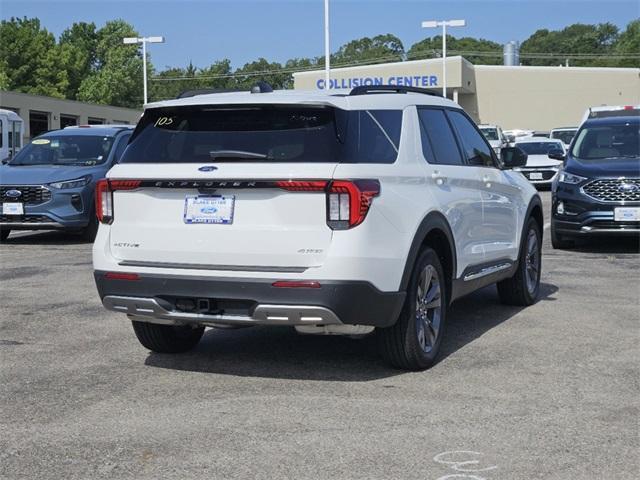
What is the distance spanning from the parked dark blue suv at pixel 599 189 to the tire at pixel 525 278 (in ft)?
12.0

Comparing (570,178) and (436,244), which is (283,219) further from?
(570,178)

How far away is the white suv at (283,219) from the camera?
5375mm

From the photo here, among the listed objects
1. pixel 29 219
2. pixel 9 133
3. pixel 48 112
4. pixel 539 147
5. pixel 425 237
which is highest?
pixel 48 112

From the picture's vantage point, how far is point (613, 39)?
5743 inches

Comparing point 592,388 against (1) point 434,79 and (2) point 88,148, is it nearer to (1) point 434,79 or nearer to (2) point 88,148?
(2) point 88,148

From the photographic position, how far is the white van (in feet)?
94.6

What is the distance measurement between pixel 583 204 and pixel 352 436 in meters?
8.44

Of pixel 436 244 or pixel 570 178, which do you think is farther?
pixel 570 178

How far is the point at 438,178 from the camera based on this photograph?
6.41 meters

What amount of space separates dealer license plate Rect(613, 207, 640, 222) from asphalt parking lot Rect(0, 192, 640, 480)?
398cm

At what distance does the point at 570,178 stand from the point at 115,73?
93090mm

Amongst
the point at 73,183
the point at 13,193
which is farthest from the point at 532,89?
the point at 13,193

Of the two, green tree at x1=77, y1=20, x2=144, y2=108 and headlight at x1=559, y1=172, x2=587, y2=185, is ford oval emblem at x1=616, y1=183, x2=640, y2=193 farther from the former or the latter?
green tree at x1=77, y1=20, x2=144, y2=108

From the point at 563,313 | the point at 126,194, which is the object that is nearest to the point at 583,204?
the point at 563,313
